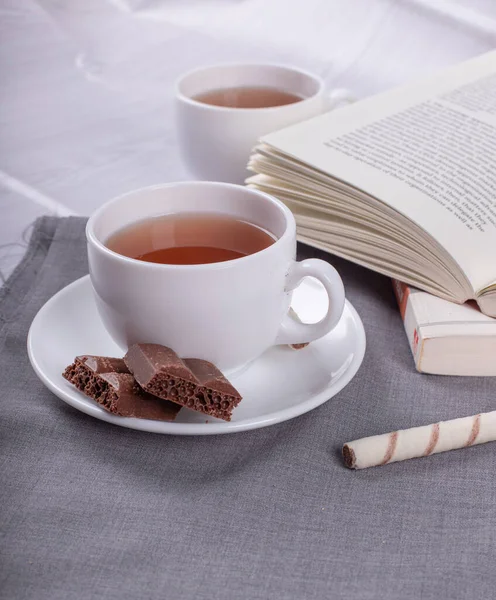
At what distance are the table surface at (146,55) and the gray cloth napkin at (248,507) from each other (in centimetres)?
81

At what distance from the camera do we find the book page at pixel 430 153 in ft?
3.29

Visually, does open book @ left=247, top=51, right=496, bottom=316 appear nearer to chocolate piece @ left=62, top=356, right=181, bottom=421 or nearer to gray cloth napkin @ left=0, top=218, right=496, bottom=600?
gray cloth napkin @ left=0, top=218, right=496, bottom=600

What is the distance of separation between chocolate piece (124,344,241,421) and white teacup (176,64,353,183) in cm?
63

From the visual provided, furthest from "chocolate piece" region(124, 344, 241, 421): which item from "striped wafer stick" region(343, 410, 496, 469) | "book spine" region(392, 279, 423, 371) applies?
"book spine" region(392, 279, 423, 371)

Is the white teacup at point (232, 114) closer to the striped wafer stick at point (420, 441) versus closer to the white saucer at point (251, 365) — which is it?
the white saucer at point (251, 365)

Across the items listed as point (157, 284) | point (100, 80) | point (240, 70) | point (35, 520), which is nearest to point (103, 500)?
point (35, 520)

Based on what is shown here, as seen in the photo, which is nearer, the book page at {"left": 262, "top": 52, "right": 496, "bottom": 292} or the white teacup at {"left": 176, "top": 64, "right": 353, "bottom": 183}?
the book page at {"left": 262, "top": 52, "right": 496, "bottom": 292}

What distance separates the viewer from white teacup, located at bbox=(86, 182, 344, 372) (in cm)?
79

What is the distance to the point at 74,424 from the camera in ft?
2.78

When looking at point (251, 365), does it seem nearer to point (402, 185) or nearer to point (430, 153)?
point (402, 185)

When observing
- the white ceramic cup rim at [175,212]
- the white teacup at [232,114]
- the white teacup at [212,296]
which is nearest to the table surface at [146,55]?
the white teacup at [232,114]

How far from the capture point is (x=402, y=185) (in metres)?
1.08

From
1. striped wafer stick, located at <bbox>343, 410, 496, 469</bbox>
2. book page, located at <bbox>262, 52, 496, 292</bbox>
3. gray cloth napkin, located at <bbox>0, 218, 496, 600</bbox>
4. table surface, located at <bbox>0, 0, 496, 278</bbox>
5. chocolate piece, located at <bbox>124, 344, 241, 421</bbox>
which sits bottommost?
table surface, located at <bbox>0, 0, 496, 278</bbox>

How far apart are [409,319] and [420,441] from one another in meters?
0.23
